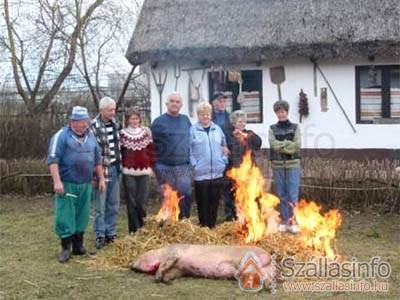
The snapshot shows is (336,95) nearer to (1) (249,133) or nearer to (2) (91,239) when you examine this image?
(1) (249,133)

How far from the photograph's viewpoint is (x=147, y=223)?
23.9 ft

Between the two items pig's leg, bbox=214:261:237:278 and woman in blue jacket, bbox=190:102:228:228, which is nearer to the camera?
pig's leg, bbox=214:261:237:278

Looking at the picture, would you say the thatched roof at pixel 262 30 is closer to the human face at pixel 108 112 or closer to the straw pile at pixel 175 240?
the human face at pixel 108 112

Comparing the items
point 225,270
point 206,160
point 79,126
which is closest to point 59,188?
point 79,126

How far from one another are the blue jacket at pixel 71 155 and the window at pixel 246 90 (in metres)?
9.07

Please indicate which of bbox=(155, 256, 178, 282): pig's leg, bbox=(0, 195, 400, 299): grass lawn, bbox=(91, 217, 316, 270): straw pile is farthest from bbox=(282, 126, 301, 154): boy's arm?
bbox=(155, 256, 178, 282): pig's leg

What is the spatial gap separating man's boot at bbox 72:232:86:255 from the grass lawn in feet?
0.64

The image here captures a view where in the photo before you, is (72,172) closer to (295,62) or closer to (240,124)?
(240,124)

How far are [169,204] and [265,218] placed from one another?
1.10 meters

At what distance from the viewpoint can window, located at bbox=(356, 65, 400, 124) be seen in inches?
582

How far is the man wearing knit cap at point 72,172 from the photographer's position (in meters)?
7.07

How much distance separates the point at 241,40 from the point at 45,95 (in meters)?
7.05

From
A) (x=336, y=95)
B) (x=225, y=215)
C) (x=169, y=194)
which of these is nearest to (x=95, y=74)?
(x=336, y=95)

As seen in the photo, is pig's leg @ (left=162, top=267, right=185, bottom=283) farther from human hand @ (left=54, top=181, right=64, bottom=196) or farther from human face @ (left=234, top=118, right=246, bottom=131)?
human face @ (left=234, top=118, right=246, bottom=131)
